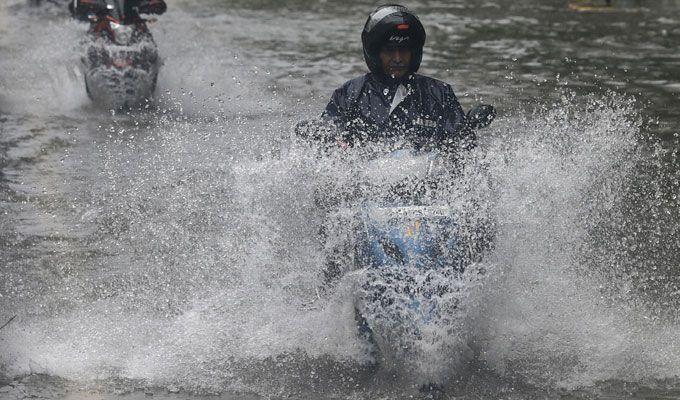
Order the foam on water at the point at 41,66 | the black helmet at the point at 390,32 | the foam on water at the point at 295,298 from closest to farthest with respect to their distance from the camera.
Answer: the foam on water at the point at 295,298, the black helmet at the point at 390,32, the foam on water at the point at 41,66

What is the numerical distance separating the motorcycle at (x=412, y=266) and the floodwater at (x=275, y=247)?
0.07m

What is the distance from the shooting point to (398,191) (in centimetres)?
607

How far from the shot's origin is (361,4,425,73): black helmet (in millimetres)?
6645

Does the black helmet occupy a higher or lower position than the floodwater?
higher

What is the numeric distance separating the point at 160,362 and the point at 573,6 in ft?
56.4

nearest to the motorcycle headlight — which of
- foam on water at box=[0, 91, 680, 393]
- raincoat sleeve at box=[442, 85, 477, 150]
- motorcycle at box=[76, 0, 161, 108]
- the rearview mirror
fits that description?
motorcycle at box=[76, 0, 161, 108]

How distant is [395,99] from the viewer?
6.64 metres

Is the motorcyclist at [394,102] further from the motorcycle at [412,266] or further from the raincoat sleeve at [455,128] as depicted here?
the motorcycle at [412,266]

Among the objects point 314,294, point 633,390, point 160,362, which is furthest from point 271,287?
point 633,390

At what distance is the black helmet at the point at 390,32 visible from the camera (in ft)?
21.8

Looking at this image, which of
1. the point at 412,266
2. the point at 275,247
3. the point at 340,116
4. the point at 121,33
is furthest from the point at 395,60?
the point at 121,33

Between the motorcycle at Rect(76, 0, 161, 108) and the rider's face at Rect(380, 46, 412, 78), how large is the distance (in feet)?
21.9

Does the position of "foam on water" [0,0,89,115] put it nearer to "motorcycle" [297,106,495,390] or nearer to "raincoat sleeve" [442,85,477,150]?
"raincoat sleeve" [442,85,477,150]

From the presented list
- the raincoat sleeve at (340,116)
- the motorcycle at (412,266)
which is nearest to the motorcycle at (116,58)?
the raincoat sleeve at (340,116)
